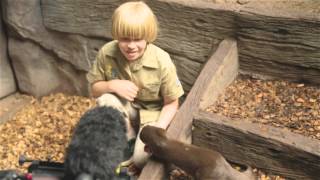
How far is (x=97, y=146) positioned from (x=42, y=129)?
170 centimetres

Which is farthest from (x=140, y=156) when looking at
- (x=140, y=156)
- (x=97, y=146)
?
(x=97, y=146)

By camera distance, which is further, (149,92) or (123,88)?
(149,92)

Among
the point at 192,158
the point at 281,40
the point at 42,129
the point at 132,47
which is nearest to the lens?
the point at 192,158

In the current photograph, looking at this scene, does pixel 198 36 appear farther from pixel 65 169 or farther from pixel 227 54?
pixel 65 169

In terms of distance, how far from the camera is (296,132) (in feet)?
7.57

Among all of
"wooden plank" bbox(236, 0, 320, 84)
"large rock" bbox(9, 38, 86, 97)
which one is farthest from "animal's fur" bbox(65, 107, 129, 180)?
"large rock" bbox(9, 38, 86, 97)

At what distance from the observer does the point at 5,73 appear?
161 inches

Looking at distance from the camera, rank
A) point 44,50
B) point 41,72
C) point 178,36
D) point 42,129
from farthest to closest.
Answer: point 41,72, point 44,50, point 42,129, point 178,36

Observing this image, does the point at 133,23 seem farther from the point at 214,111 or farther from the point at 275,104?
the point at 275,104

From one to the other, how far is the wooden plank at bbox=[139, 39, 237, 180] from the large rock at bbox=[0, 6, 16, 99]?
1986 mm

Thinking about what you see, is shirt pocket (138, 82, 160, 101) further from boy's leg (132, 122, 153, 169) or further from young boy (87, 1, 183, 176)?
boy's leg (132, 122, 153, 169)

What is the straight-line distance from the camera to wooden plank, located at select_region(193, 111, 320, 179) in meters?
2.19

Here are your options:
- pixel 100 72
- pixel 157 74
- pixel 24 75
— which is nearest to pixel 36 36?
pixel 24 75

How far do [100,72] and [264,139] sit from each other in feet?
3.10
